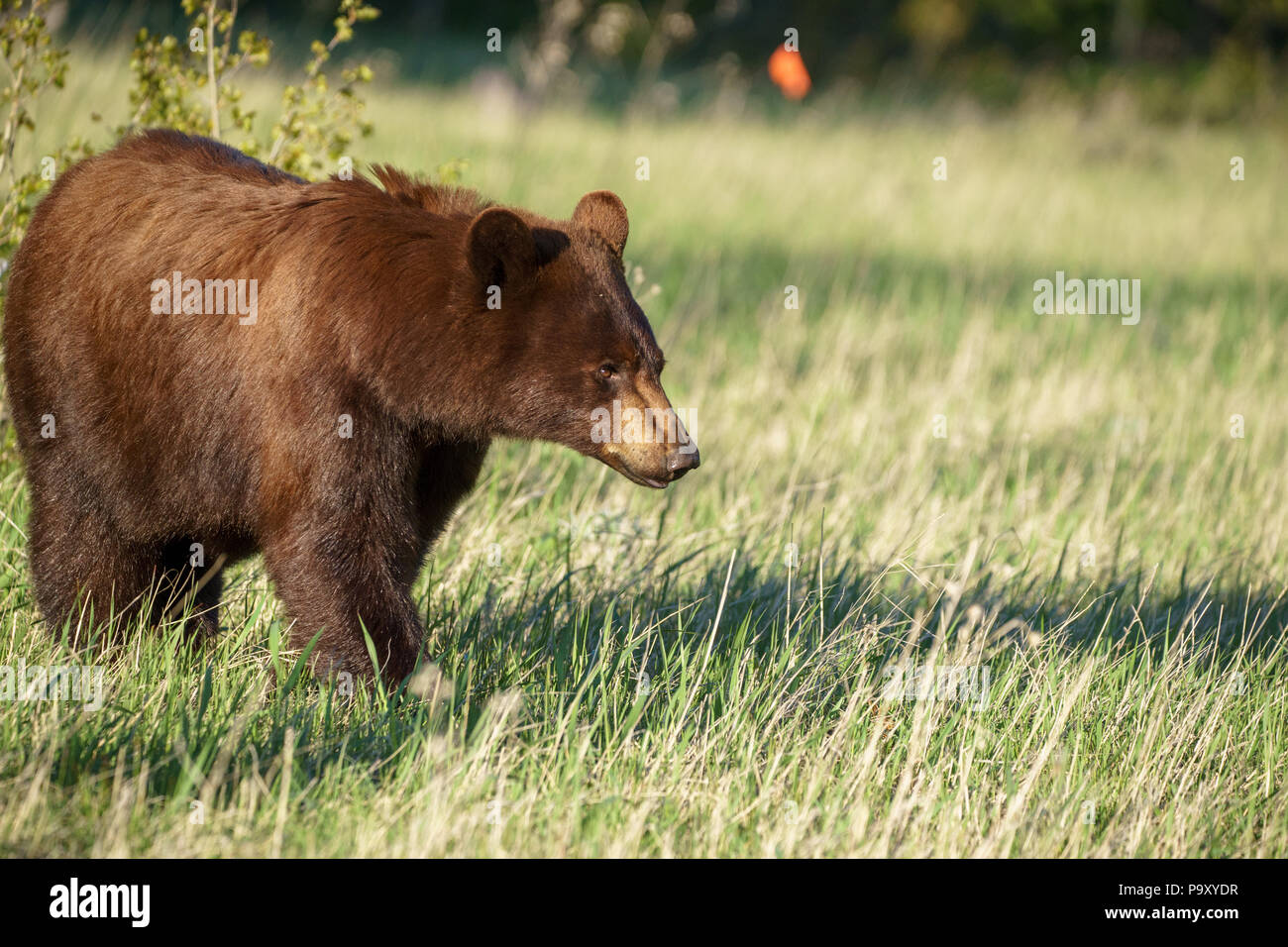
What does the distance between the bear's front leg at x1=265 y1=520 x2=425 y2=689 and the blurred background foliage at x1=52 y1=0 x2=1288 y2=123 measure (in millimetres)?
18698

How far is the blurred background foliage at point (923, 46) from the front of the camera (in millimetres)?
24188

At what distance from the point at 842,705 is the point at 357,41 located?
2298 cm

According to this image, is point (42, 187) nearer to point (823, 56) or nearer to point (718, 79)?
point (718, 79)

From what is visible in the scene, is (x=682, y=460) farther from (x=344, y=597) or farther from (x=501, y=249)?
(x=344, y=597)

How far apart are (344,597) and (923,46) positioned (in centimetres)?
3248

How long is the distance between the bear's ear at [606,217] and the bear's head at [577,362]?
28cm

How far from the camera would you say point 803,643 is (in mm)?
4074

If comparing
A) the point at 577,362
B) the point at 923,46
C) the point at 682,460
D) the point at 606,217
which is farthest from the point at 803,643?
the point at 923,46

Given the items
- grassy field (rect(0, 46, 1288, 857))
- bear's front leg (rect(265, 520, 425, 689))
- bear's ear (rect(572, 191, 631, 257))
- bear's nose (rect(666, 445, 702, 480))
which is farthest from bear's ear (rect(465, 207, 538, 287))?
grassy field (rect(0, 46, 1288, 857))

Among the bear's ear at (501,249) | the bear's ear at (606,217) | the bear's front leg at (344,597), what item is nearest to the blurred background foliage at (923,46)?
the bear's ear at (606,217)

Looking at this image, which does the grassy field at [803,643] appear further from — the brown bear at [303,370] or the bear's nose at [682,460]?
the bear's nose at [682,460]

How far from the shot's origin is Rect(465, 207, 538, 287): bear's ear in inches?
124

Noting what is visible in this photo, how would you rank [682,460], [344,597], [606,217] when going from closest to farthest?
[344,597]
[682,460]
[606,217]
